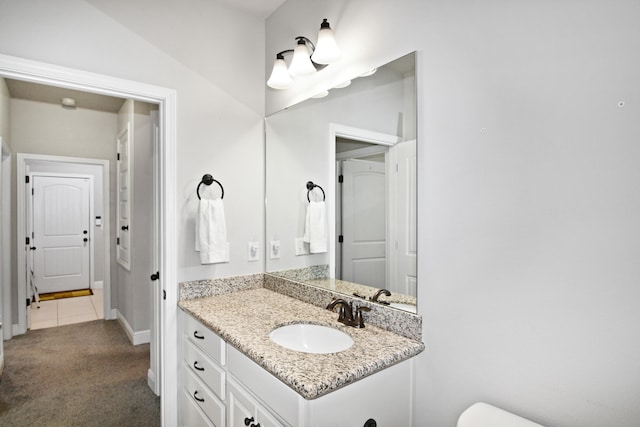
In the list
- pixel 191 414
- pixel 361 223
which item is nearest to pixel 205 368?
pixel 191 414

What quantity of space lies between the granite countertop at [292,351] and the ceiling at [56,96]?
10.6ft

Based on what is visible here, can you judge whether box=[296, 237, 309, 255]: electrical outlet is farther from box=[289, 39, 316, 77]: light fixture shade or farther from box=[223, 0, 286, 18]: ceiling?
box=[223, 0, 286, 18]: ceiling

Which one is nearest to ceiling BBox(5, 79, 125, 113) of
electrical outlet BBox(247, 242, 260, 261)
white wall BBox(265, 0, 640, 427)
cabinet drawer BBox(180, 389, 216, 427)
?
electrical outlet BBox(247, 242, 260, 261)

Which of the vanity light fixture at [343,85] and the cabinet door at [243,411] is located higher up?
the vanity light fixture at [343,85]

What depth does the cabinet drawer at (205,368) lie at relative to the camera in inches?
62.4

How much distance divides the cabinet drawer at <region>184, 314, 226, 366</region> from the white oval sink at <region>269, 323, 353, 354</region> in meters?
0.25

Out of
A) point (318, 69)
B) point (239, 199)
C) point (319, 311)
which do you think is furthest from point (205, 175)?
point (319, 311)

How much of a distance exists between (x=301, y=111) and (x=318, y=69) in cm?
26

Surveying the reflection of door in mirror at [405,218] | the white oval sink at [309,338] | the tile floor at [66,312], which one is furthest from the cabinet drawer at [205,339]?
the tile floor at [66,312]

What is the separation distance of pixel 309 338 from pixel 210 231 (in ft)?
2.76

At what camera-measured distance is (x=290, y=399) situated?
1.11 metres

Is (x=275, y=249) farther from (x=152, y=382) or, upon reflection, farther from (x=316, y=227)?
(x=152, y=382)

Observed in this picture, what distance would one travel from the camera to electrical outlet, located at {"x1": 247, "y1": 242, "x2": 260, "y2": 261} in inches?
90.7

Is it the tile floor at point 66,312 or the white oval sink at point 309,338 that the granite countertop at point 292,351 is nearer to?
Answer: the white oval sink at point 309,338
